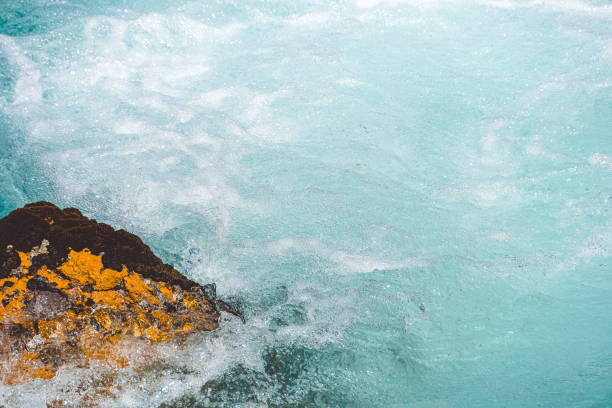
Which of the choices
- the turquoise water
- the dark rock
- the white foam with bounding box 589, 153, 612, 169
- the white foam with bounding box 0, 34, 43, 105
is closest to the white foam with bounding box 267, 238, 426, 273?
the turquoise water

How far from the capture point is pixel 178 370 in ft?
7.32

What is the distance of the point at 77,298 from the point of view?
85.4 inches

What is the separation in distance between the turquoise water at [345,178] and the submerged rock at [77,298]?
4.6 inches

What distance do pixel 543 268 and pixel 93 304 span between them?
2.79 metres

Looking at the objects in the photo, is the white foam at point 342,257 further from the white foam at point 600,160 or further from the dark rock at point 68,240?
the white foam at point 600,160

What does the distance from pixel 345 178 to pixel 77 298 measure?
2.17 m

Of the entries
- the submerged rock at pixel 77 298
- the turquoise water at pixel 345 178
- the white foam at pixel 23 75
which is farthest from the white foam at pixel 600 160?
the white foam at pixel 23 75

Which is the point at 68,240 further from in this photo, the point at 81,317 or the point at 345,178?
the point at 345,178

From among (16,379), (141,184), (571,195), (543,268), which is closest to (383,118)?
(571,195)

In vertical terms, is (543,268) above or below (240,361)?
above

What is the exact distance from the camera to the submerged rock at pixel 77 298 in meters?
→ 2.07

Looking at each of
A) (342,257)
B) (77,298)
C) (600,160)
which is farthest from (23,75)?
(600,160)

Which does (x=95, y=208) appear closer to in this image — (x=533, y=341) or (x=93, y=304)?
(x=93, y=304)

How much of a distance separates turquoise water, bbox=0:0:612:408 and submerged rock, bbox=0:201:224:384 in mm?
116
